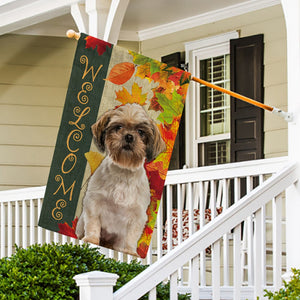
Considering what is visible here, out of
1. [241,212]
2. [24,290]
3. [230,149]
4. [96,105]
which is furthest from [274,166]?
[230,149]

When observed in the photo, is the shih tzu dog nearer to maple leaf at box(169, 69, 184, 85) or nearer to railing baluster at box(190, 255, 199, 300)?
maple leaf at box(169, 69, 184, 85)

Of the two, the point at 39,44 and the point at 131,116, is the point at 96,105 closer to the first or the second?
the point at 131,116

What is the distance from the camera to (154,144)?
13.3ft

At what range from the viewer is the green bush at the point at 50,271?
394 cm

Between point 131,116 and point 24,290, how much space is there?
120 cm

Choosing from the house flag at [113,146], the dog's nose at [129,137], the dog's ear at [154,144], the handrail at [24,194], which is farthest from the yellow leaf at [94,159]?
the handrail at [24,194]

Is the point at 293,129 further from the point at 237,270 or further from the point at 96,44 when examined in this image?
the point at 96,44

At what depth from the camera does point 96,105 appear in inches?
161

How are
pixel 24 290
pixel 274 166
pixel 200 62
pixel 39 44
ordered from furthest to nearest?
pixel 39 44 → pixel 200 62 → pixel 274 166 → pixel 24 290

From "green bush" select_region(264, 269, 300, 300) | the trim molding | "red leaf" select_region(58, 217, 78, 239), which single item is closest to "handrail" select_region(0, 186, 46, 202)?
"red leaf" select_region(58, 217, 78, 239)

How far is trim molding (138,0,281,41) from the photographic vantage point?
6.91 m

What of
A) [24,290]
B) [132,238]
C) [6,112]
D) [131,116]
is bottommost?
[24,290]

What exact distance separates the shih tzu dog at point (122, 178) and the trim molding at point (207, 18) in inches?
126

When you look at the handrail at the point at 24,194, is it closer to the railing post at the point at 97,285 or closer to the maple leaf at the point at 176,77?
the maple leaf at the point at 176,77
